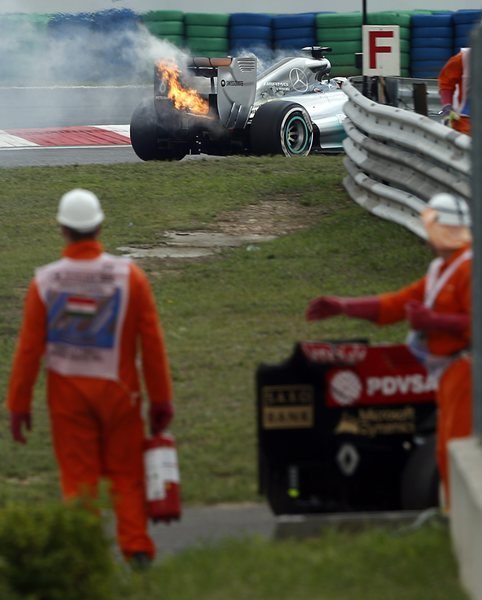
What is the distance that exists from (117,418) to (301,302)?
4.98m

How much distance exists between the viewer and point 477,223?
538 cm

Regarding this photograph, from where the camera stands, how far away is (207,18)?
109ft

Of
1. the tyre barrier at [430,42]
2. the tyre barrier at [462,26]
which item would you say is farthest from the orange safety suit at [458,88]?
the tyre barrier at [430,42]

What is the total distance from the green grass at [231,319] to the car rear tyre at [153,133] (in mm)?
2007

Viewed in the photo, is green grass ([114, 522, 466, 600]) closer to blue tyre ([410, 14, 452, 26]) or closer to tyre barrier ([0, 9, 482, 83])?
tyre barrier ([0, 9, 482, 83])

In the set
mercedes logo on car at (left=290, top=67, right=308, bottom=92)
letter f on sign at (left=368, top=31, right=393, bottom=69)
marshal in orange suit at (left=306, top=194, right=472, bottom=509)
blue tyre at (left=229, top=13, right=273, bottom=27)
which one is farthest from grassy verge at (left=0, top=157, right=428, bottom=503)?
blue tyre at (left=229, top=13, right=273, bottom=27)

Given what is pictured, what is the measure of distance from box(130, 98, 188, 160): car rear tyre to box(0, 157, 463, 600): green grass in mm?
2007

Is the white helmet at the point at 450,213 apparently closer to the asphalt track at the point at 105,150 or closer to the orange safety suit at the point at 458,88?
the asphalt track at the point at 105,150

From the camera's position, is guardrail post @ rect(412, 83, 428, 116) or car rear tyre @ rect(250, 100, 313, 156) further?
car rear tyre @ rect(250, 100, 313, 156)

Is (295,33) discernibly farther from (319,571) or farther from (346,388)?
(319,571)

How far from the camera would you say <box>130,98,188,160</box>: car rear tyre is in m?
18.6

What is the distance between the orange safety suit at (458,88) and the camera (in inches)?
508

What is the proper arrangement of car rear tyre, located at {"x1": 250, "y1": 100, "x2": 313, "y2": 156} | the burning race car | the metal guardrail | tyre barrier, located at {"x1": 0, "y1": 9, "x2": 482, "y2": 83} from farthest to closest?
tyre barrier, located at {"x1": 0, "y1": 9, "x2": 482, "y2": 83} → the burning race car → car rear tyre, located at {"x1": 250, "y1": 100, "x2": 313, "y2": 156} → the metal guardrail

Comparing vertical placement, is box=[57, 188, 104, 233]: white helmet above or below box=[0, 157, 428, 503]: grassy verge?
above
